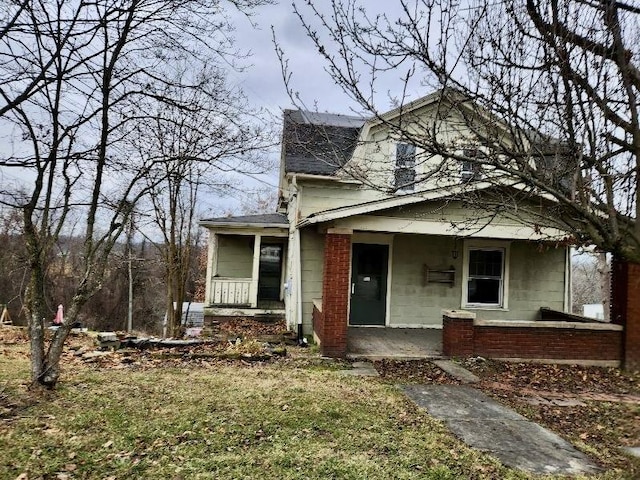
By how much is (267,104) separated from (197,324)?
12.0 m

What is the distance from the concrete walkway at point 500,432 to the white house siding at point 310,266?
468 centimetres

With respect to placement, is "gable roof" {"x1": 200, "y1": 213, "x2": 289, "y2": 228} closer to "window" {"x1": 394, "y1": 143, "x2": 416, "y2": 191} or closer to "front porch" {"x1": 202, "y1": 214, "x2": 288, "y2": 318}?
"front porch" {"x1": 202, "y1": 214, "x2": 288, "y2": 318}

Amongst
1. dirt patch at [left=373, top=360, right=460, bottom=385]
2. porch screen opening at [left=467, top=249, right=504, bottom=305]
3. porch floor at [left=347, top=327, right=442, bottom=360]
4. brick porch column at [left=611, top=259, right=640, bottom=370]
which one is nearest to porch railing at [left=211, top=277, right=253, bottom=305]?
porch floor at [left=347, top=327, right=442, bottom=360]

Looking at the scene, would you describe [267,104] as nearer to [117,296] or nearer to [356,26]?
[356,26]

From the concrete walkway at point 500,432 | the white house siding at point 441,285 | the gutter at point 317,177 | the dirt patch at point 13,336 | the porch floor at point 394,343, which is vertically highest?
the gutter at point 317,177

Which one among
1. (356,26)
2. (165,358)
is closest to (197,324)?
(165,358)

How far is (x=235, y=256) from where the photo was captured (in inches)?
597

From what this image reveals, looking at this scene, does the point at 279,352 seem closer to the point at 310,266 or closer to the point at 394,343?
the point at 394,343

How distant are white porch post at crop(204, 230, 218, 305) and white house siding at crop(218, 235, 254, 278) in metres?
0.60

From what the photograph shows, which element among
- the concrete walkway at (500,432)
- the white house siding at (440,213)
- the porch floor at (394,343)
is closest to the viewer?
the concrete walkway at (500,432)

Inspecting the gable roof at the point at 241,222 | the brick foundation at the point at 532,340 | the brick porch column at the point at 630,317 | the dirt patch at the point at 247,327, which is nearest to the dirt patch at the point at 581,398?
the brick foundation at the point at 532,340

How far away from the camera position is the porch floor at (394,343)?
8.48 metres

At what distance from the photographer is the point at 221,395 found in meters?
5.79

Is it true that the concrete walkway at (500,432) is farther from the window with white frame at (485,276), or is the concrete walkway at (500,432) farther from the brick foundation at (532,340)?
the window with white frame at (485,276)
